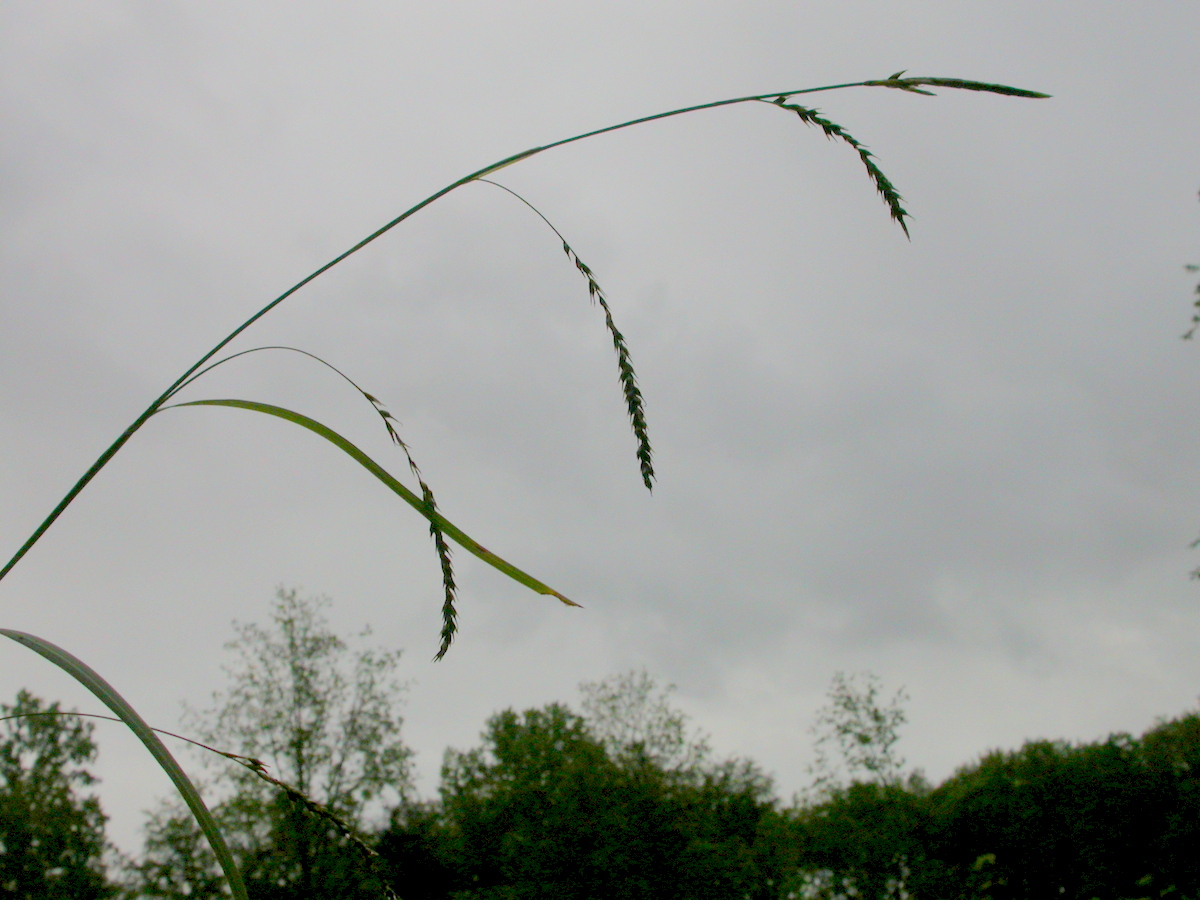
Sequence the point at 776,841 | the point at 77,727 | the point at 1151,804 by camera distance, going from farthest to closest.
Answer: the point at 77,727
the point at 776,841
the point at 1151,804

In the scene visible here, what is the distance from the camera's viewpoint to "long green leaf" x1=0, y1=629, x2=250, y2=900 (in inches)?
20.3

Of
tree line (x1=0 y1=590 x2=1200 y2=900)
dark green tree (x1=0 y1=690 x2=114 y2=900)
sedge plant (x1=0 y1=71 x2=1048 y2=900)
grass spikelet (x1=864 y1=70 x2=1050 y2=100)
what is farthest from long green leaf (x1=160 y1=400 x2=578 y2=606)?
dark green tree (x1=0 y1=690 x2=114 y2=900)

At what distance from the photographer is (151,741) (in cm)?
52

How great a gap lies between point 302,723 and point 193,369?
31.0m

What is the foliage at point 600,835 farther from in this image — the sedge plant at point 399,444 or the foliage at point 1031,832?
the sedge plant at point 399,444

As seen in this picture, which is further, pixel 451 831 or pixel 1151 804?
pixel 451 831

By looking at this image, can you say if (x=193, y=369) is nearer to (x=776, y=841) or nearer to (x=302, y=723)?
(x=776, y=841)

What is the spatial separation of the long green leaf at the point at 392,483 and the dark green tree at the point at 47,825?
24.9 meters

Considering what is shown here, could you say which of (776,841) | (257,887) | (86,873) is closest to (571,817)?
(776,841)

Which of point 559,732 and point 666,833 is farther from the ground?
point 559,732

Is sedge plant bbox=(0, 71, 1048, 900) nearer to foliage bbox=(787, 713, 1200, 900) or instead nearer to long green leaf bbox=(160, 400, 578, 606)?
long green leaf bbox=(160, 400, 578, 606)

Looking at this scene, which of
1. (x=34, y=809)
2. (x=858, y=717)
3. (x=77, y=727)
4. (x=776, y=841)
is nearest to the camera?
(x=776, y=841)

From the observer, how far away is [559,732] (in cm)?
2497

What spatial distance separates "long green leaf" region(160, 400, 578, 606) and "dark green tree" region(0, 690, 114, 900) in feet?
81.5
